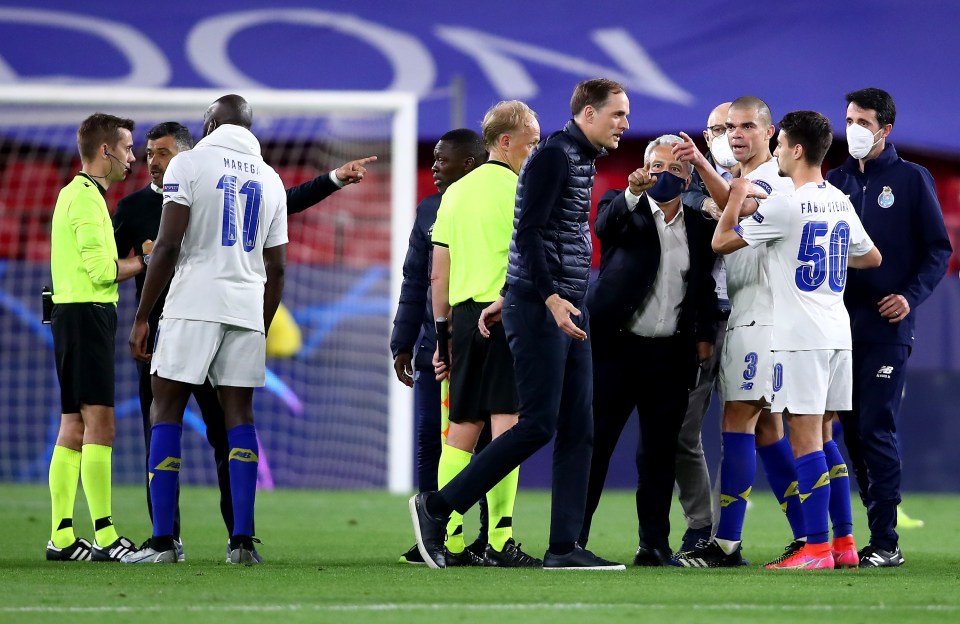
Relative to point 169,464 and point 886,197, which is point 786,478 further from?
point 169,464

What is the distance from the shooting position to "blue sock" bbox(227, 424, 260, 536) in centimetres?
557

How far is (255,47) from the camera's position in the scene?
45.5 feet

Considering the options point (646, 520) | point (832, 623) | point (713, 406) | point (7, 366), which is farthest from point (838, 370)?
point (7, 366)

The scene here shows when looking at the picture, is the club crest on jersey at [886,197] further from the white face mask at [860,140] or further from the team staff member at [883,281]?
the white face mask at [860,140]

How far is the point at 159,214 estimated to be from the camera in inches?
246

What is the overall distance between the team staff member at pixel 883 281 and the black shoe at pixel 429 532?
1.76m

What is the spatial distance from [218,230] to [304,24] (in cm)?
882

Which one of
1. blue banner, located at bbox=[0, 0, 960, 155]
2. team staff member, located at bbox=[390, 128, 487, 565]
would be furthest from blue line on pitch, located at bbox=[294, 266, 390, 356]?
team staff member, located at bbox=[390, 128, 487, 565]

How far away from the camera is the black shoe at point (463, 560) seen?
18.6 feet

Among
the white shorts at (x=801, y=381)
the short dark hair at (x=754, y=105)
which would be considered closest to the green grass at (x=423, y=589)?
the white shorts at (x=801, y=381)

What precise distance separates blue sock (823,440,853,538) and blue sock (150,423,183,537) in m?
2.52

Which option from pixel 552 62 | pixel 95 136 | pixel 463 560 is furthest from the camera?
pixel 552 62

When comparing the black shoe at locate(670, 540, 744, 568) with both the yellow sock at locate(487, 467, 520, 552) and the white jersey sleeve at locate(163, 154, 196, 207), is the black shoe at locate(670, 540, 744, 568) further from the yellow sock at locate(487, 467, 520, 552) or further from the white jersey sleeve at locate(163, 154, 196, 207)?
the white jersey sleeve at locate(163, 154, 196, 207)

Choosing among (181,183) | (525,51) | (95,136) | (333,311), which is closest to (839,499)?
(181,183)
